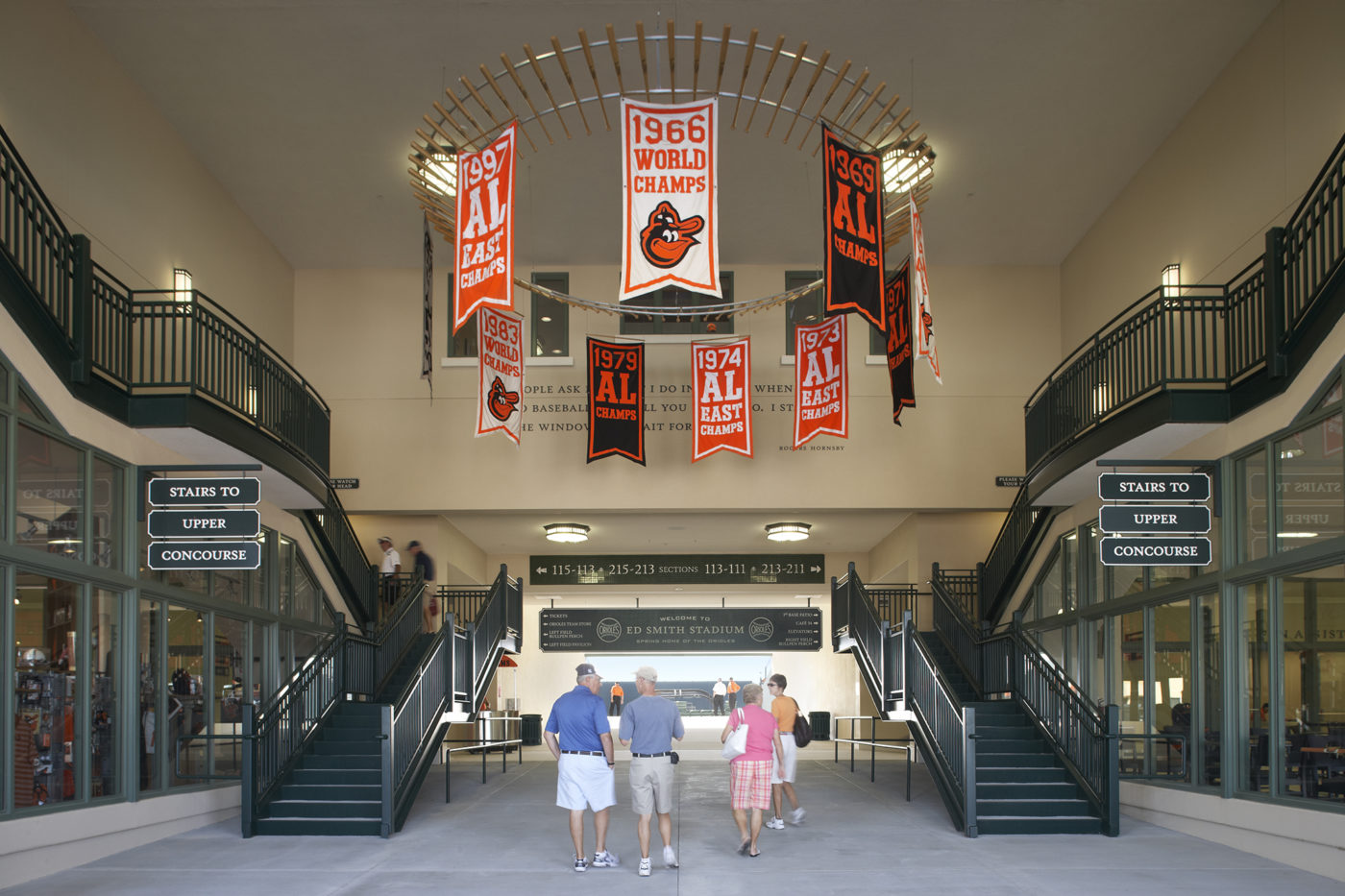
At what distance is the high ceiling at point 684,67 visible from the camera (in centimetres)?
1334

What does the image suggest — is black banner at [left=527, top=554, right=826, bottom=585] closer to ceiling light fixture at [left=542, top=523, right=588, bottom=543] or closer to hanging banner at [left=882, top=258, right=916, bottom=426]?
ceiling light fixture at [left=542, top=523, right=588, bottom=543]

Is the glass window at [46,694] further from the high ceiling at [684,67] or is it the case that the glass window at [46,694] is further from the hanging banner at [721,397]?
the hanging banner at [721,397]

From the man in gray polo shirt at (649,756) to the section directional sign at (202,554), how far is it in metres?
3.84

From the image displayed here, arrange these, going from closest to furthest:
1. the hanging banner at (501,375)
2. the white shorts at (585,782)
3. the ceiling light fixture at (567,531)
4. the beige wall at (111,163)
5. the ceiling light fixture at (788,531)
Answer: the white shorts at (585,782), the beige wall at (111,163), the hanging banner at (501,375), the ceiling light fixture at (788,531), the ceiling light fixture at (567,531)

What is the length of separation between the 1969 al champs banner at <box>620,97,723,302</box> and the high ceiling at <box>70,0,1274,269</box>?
11.3 ft

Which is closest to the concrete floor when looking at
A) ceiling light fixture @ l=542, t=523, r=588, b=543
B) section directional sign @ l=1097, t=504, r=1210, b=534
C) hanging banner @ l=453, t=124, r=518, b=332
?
section directional sign @ l=1097, t=504, r=1210, b=534

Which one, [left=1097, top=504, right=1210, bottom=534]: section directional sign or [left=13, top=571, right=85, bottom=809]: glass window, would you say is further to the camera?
[left=1097, top=504, right=1210, bottom=534]: section directional sign

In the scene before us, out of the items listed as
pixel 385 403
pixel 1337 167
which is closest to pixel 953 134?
pixel 1337 167

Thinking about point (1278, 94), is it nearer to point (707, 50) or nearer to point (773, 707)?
point (707, 50)

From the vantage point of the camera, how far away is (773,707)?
11.8 meters

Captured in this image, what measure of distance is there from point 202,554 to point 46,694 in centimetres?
172

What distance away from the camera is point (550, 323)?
20562 millimetres

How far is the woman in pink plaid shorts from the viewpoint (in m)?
9.99

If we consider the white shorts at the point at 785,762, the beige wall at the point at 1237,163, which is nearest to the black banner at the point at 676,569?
the beige wall at the point at 1237,163
